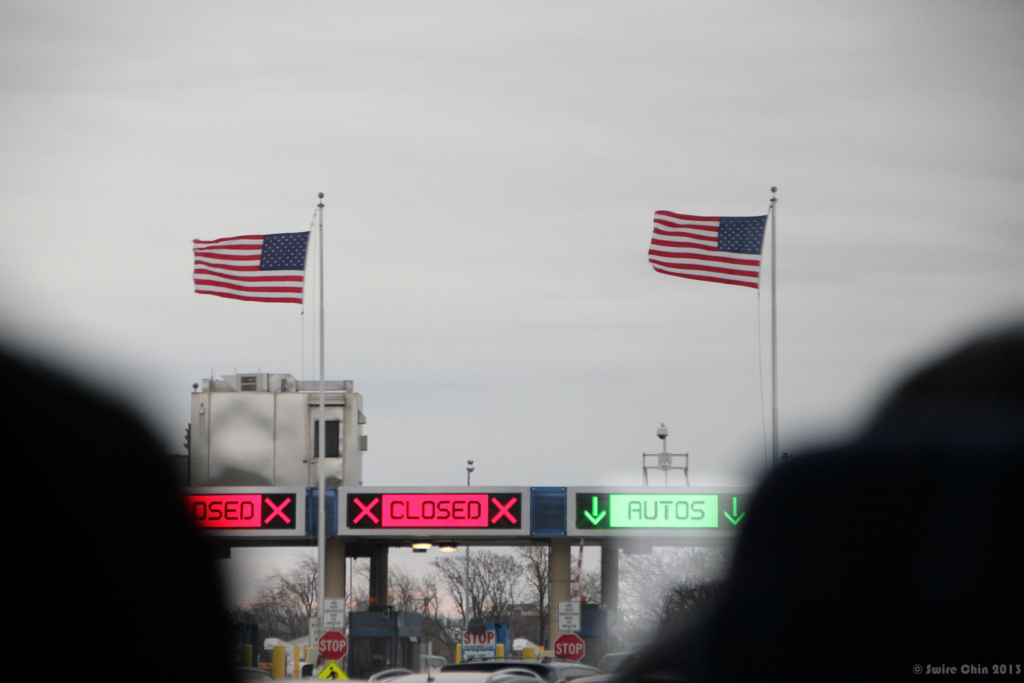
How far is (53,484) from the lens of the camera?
76.1 inches

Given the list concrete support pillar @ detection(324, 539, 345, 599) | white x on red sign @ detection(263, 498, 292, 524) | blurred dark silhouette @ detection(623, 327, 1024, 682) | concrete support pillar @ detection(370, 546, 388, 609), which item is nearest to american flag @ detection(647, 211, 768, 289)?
white x on red sign @ detection(263, 498, 292, 524)

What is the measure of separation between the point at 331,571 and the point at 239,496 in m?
4.55

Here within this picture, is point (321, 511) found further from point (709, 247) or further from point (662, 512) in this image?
point (709, 247)

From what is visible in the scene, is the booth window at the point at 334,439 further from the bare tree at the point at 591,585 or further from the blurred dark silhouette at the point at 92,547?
the bare tree at the point at 591,585

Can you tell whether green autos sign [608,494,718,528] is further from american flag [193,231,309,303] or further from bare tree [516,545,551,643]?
bare tree [516,545,551,643]

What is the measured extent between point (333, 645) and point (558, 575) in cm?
838

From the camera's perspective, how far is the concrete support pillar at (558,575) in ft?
99.0

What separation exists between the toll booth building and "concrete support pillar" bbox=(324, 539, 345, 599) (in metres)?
7.04

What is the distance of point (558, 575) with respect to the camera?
30.4 m

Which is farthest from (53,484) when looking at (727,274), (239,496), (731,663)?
(239,496)

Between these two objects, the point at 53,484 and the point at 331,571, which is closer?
the point at 53,484

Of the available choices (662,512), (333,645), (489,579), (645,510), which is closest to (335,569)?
(333,645)

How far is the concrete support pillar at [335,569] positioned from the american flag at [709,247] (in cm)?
1350

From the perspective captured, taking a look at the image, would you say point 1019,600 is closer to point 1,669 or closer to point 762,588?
point 762,588
